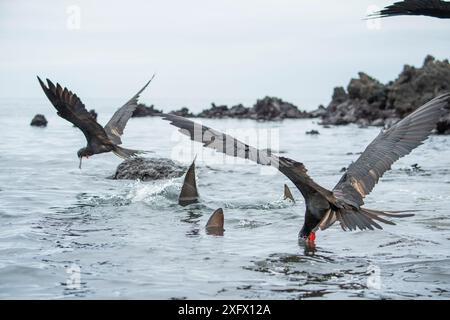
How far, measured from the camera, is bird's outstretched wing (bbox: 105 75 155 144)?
41.5 feet

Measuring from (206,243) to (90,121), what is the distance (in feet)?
11.7

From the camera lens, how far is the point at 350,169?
8586mm

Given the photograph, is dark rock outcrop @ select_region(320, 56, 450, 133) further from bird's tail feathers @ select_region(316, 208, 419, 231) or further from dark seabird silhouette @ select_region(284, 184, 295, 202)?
bird's tail feathers @ select_region(316, 208, 419, 231)

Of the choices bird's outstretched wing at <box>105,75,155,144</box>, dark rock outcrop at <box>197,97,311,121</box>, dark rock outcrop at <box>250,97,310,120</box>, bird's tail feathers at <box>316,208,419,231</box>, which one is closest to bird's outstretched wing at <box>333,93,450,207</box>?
bird's tail feathers at <box>316,208,419,231</box>

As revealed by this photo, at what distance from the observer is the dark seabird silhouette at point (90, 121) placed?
1063 centimetres

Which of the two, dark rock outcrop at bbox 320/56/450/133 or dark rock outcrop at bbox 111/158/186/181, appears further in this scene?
dark rock outcrop at bbox 320/56/450/133

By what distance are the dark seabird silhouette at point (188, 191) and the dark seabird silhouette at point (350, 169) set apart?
3.49 metres

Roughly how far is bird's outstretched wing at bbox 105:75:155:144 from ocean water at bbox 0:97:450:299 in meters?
0.97

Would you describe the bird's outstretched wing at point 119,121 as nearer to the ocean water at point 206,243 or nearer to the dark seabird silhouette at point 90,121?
the dark seabird silhouette at point 90,121

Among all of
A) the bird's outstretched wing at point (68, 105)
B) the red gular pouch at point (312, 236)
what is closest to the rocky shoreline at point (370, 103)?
the bird's outstretched wing at point (68, 105)

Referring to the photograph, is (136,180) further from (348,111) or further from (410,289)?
(348,111)

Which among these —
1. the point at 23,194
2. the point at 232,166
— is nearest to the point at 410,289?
the point at 23,194

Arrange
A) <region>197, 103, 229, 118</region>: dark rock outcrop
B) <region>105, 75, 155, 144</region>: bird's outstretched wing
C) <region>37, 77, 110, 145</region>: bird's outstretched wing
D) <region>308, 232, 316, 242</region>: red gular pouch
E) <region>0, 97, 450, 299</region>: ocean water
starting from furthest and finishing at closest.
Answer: <region>197, 103, 229, 118</region>: dark rock outcrop
<region>105, 75, 155, 144</region>: bird's outstretched wing
<region>37, 77, 110, 145</region>: bird's outstretched wing
<region>308, 232, 316, 242</region>: red gular pouch
<region>0, 97, 450, 299</region>: ocean water

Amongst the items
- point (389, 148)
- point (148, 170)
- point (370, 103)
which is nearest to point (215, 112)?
point (370, 103)
